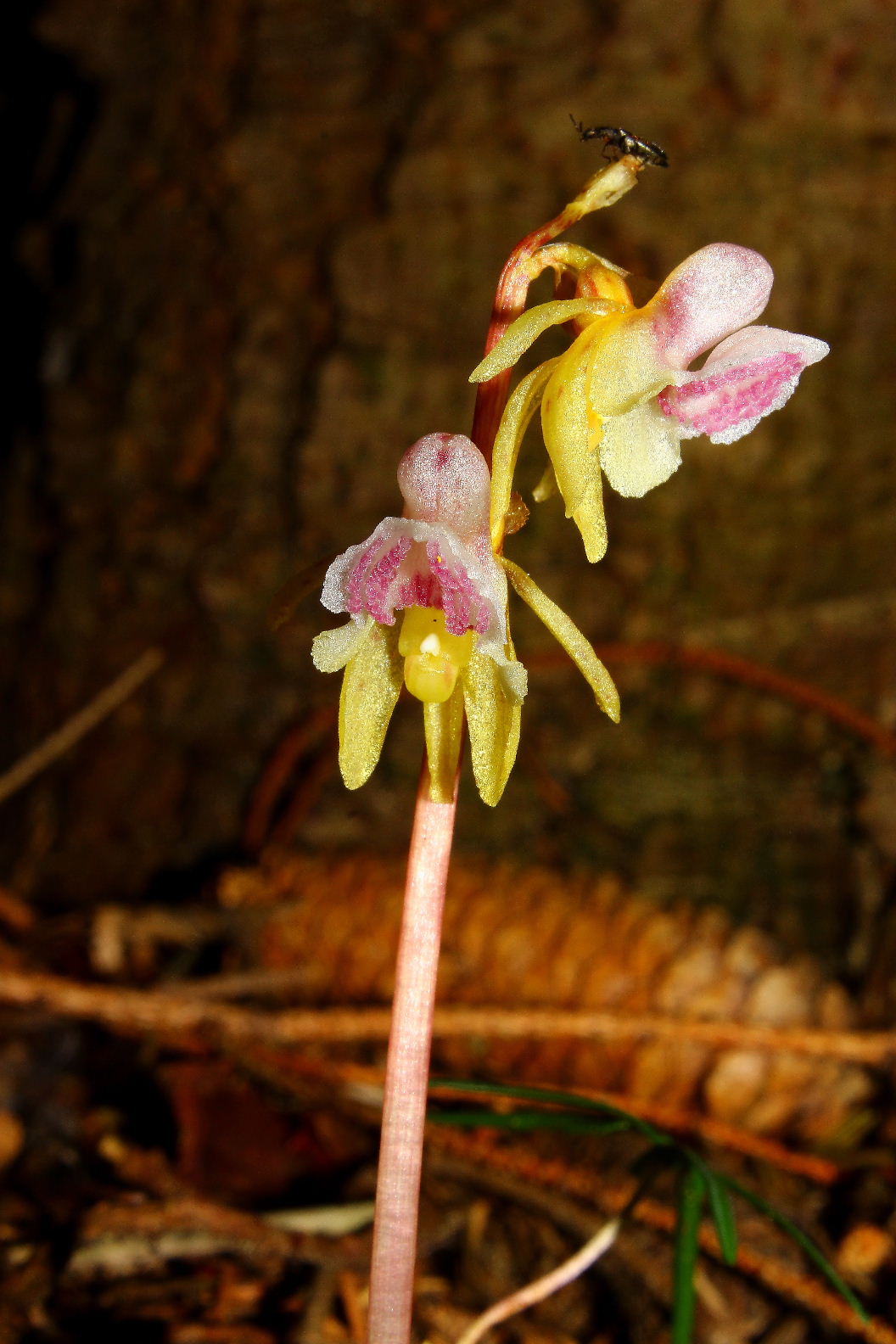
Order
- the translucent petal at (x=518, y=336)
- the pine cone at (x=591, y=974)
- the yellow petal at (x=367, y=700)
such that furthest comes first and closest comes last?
the pine cone at (x=591, y=974) → the yellow petal at (x=367, y=700) → the translucent petal at (x=518, y=336)

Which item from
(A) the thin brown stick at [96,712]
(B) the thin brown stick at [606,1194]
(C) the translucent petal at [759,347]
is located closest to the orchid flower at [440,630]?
(C) the translucent petal at [759,347]

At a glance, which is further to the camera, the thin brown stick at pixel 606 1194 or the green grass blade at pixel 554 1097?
the thin brown stick at pixel 606 1194

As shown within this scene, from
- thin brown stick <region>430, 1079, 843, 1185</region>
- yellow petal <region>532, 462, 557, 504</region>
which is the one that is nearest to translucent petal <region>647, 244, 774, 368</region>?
yellow petal <region>532, 462, 557, 504</region>

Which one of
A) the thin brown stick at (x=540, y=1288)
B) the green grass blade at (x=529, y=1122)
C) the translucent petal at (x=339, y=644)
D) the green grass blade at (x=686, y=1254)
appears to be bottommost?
the thin brown stick at (x=540, y=1288)

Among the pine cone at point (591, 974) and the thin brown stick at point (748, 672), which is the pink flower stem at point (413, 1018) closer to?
the pine cone at point (591, 974)

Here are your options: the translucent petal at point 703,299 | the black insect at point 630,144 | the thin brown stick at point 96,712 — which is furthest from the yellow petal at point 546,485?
the thin brown stick at point 96,712

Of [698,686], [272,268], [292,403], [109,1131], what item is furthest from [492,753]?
[272,268]

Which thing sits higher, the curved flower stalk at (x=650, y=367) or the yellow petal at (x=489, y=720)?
the curved flower stalk at (x=650, y=367)

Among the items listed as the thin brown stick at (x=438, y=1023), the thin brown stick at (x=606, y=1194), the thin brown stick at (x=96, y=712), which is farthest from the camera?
the thin brown stick at (x=96, y=712)
